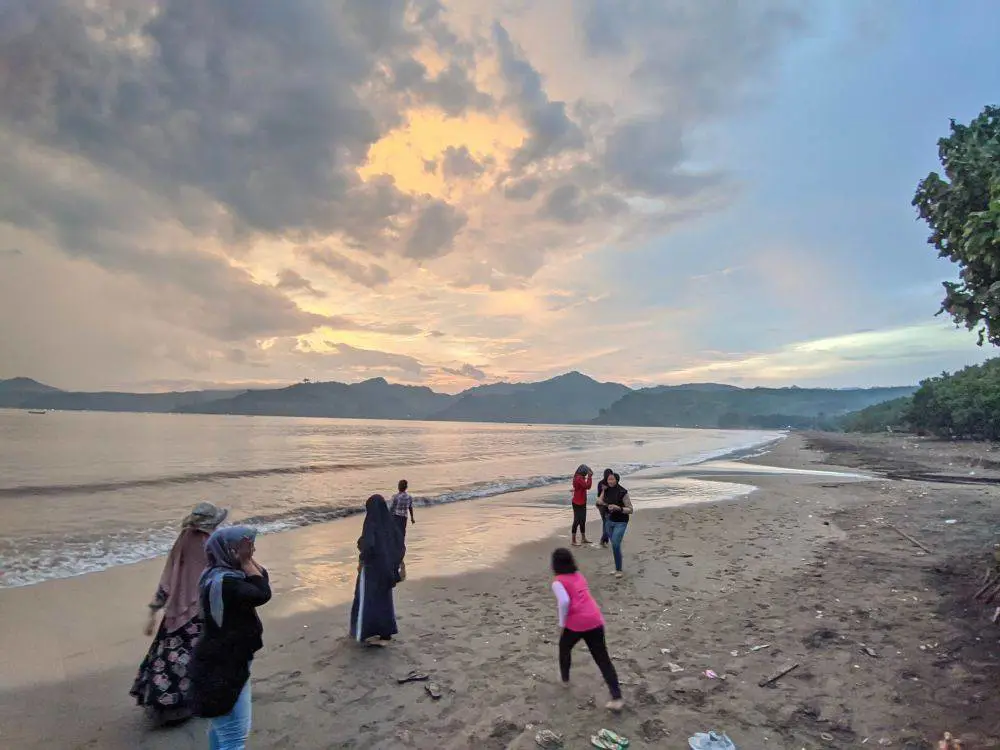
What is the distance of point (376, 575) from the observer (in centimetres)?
652

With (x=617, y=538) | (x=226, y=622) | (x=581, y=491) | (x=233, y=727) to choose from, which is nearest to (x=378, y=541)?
(x=233, y=727)

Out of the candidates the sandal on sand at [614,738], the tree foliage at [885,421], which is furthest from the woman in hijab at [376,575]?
the tree foliage at [885,421]

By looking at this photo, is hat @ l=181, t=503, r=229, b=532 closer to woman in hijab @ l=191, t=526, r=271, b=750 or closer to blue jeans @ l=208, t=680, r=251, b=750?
woman in hijab @ l=191, t=526, r=271, b=750

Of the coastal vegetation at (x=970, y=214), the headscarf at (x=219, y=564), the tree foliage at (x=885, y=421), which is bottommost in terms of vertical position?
the tree foliage at (x=885, y=421)

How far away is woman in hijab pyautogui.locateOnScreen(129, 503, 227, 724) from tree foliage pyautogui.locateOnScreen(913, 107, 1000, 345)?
932cm

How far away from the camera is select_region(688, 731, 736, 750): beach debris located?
4359mm

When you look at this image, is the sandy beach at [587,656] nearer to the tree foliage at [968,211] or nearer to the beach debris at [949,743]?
the beach debris at [949,743]

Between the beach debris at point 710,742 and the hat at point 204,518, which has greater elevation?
the hat at point 204,518

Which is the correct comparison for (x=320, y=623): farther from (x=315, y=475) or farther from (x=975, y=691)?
(x=315, y=475)

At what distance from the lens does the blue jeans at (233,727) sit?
11.6 ft

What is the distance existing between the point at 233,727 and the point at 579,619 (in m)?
3.05

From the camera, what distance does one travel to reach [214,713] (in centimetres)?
342

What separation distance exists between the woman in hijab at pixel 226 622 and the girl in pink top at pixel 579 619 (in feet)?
9.01

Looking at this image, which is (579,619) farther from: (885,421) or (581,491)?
(885,421)
